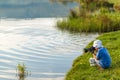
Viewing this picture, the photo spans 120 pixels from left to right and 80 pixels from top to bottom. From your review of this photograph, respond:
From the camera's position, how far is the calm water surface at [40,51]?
71.1ft

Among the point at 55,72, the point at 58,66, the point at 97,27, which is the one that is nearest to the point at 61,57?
the point at 58,66

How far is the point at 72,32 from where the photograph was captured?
1512 inches

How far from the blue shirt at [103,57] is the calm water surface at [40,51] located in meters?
3.20

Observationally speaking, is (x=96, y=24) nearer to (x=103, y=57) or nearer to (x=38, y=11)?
(x=103, y=57)

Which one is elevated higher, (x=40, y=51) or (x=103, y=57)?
(x=103, y=57)

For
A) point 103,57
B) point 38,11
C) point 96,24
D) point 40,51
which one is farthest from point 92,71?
point 38,11

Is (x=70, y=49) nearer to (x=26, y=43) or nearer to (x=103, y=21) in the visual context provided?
(x=26, y=43)

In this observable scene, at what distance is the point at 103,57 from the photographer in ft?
57.2

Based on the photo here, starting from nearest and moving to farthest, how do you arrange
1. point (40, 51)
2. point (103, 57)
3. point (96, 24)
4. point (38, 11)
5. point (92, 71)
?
1. point (103, 57)
2. point (92, 71)
3. point (40, 51)
4. point (96, 24)
5. point (38, 11)

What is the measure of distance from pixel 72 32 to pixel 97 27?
2.66 m

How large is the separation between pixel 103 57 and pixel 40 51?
11353 mm

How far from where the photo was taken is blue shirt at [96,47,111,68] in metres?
17.4

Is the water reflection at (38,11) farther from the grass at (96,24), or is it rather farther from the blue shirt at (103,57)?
the blue shirt at (103,57)

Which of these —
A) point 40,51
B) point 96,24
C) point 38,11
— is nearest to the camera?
point 40,51
